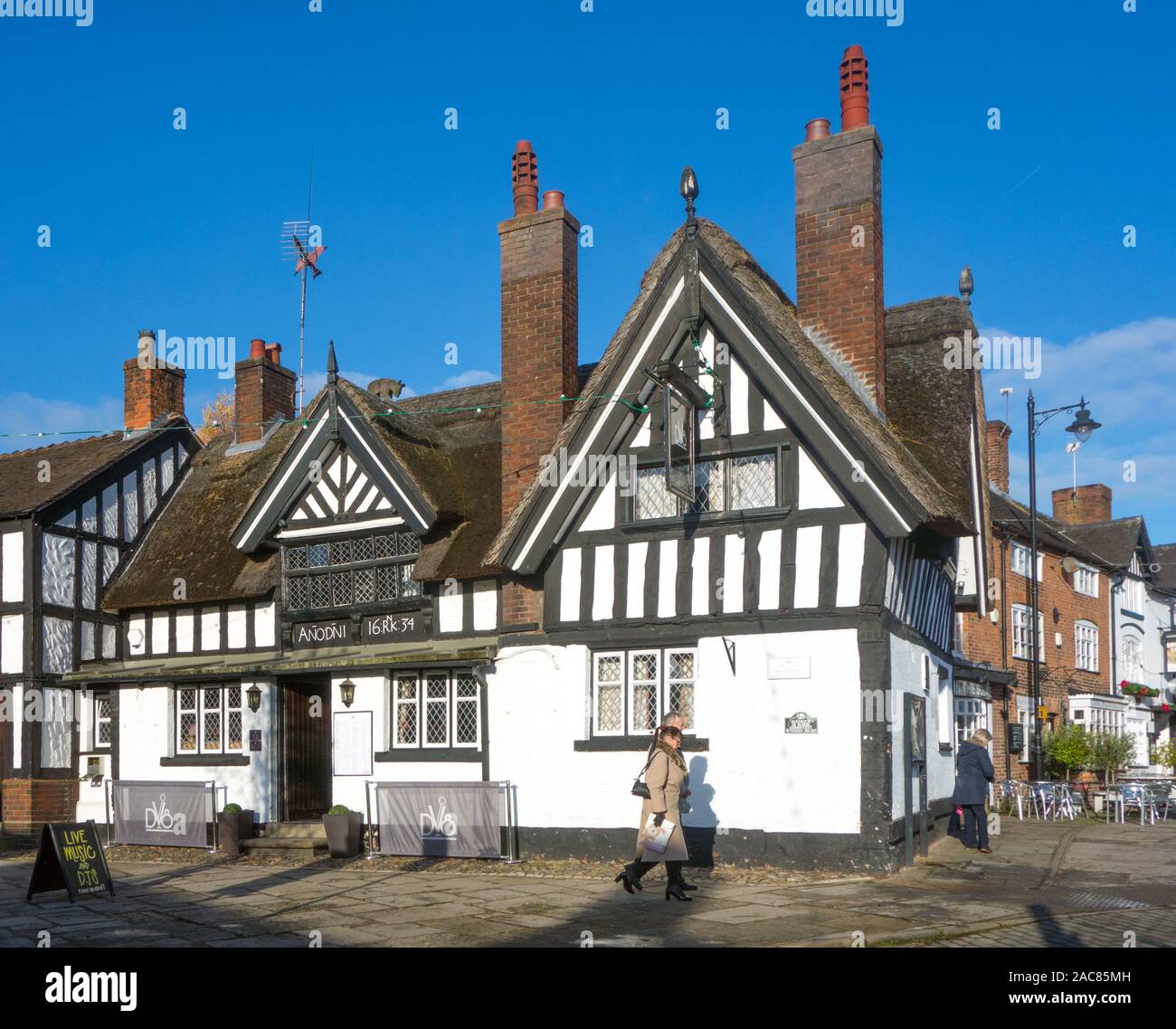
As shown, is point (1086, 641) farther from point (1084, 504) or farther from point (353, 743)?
point (353, 743)

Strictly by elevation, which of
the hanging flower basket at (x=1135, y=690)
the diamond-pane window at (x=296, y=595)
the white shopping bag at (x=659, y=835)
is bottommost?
the hanging flower basket at (x=1135, y=690)

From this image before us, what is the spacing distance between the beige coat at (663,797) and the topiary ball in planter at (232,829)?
8602 mm

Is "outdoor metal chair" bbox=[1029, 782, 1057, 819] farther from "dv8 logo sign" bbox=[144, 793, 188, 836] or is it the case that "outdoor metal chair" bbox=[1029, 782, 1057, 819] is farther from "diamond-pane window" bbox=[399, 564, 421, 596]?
"dv8 logo sign" bbox=[144, 793, 188, 836]

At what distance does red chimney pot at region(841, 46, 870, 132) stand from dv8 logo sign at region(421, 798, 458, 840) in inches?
418

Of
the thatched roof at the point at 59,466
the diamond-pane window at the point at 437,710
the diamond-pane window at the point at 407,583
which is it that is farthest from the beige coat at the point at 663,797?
the thatched roof at the point at 59,466

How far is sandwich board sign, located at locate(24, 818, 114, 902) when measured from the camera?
1323 cm

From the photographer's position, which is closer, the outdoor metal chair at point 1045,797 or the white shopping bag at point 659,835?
the white shopping bag at point 659,835

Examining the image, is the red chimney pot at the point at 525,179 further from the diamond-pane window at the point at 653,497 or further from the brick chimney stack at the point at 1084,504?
the brick chimney stack at the point at 1084,504

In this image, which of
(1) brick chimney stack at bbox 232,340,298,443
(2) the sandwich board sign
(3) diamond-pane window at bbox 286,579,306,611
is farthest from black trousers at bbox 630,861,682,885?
(1) brick chimney stack at bbox 232,340,298,443

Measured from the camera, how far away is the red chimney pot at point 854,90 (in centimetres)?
1681

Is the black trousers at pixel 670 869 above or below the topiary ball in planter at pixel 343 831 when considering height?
above

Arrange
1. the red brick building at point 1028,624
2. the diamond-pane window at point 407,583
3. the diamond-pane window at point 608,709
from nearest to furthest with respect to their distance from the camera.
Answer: the diamond-pane window at point 608,709
the diamond-pane window at point 407,583
the red brick building at point 1028,624
